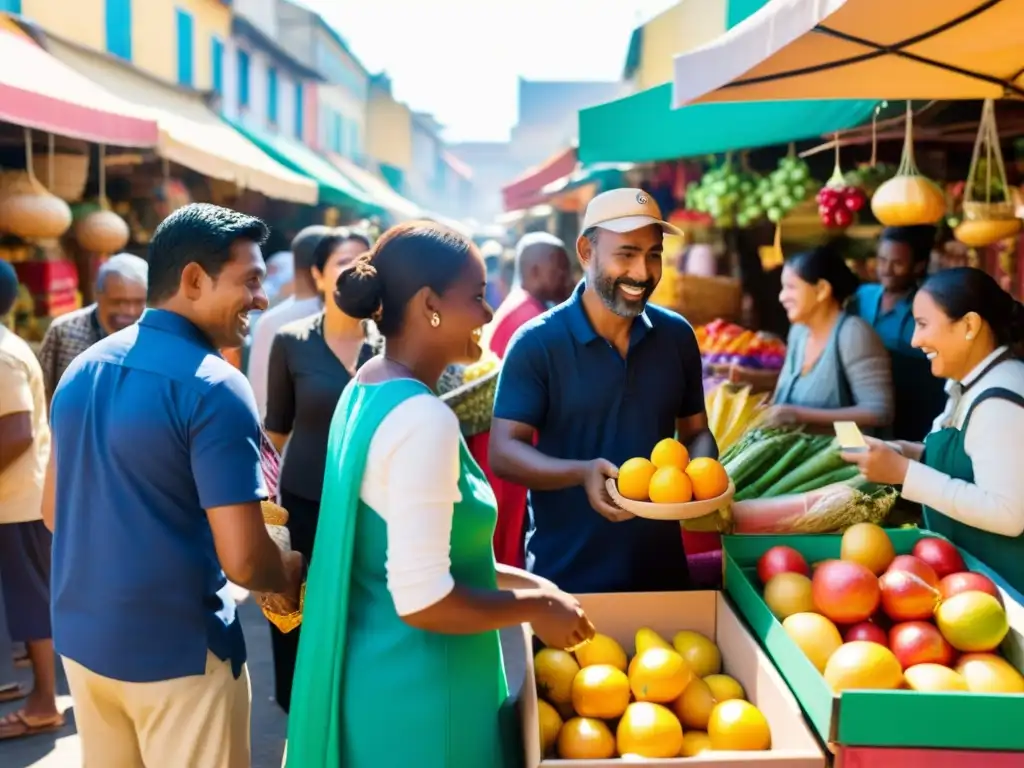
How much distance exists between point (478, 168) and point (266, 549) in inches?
2942

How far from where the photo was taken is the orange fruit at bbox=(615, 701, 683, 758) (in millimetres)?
1941

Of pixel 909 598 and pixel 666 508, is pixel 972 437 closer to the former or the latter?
pixel 909 598

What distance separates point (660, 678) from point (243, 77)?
18531 millimetres

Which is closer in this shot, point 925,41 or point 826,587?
point 826,587

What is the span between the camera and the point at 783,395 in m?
4.63

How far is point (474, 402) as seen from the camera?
438cm

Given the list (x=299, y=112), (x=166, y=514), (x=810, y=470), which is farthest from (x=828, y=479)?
(x=299, y=112)

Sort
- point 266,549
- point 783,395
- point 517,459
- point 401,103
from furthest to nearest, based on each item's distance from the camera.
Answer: point 401,103
point 783,395
point 517,459
point 266,549

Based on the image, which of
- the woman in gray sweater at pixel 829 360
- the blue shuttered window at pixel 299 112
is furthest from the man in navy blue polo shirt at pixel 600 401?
the blue shuttered window at pixel 299 112

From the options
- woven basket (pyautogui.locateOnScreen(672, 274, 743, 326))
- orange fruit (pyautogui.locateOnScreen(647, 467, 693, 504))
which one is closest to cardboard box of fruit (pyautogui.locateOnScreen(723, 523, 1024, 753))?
orange fruit (pyautogui.locateOnScreen(647, 467, 693, 504))

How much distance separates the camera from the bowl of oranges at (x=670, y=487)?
7.66 ft

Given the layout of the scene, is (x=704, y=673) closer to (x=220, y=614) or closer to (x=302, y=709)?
(x=302, y=709)

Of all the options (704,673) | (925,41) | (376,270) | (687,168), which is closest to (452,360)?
(376,270)

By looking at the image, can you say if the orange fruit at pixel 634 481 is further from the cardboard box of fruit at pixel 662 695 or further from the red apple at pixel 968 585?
the red apple at pixel 968 585
